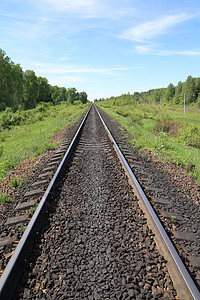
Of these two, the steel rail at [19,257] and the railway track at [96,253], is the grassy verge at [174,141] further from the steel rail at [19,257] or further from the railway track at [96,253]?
the steel rail at [19,257]

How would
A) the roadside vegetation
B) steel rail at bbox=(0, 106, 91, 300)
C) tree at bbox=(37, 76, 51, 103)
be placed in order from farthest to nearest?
tree at bbox=(37, 76, 51, 103)
the roadside vegetation
steel rail at bbox=(0, 106, 91, 300)

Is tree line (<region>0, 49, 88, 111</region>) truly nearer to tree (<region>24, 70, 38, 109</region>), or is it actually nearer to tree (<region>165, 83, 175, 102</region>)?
tree (<region>24, 70, 38, 109</region>)

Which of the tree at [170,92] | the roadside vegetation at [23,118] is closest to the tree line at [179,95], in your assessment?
the tree at [170,92]

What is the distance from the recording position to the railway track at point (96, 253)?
1944 mm

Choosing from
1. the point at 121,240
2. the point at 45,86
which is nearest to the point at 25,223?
the point at 121,240

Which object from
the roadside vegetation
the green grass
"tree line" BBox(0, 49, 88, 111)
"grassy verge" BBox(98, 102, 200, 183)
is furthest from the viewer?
"tree line" BBox(0, 49, 88, 111)

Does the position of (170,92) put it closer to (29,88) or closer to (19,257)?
(29,88)

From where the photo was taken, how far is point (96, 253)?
2.42 meters

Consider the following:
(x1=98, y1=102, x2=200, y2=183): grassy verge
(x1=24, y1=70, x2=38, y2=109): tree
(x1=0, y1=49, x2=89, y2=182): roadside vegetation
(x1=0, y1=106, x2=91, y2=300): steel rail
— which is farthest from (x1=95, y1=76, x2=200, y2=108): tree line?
(x1=0, y1=106, x2=91, y2=300): steel rail

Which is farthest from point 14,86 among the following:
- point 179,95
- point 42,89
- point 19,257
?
point 179,95

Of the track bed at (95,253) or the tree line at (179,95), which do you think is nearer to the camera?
the track bed at (95,253)

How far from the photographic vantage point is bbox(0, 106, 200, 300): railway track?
194cm

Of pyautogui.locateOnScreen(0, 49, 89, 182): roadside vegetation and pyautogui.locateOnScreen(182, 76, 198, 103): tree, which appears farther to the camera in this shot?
pyautogui.locateOnScreen(182, 76, 198, 103): tree

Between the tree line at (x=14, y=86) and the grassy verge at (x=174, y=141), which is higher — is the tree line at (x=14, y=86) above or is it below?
above
